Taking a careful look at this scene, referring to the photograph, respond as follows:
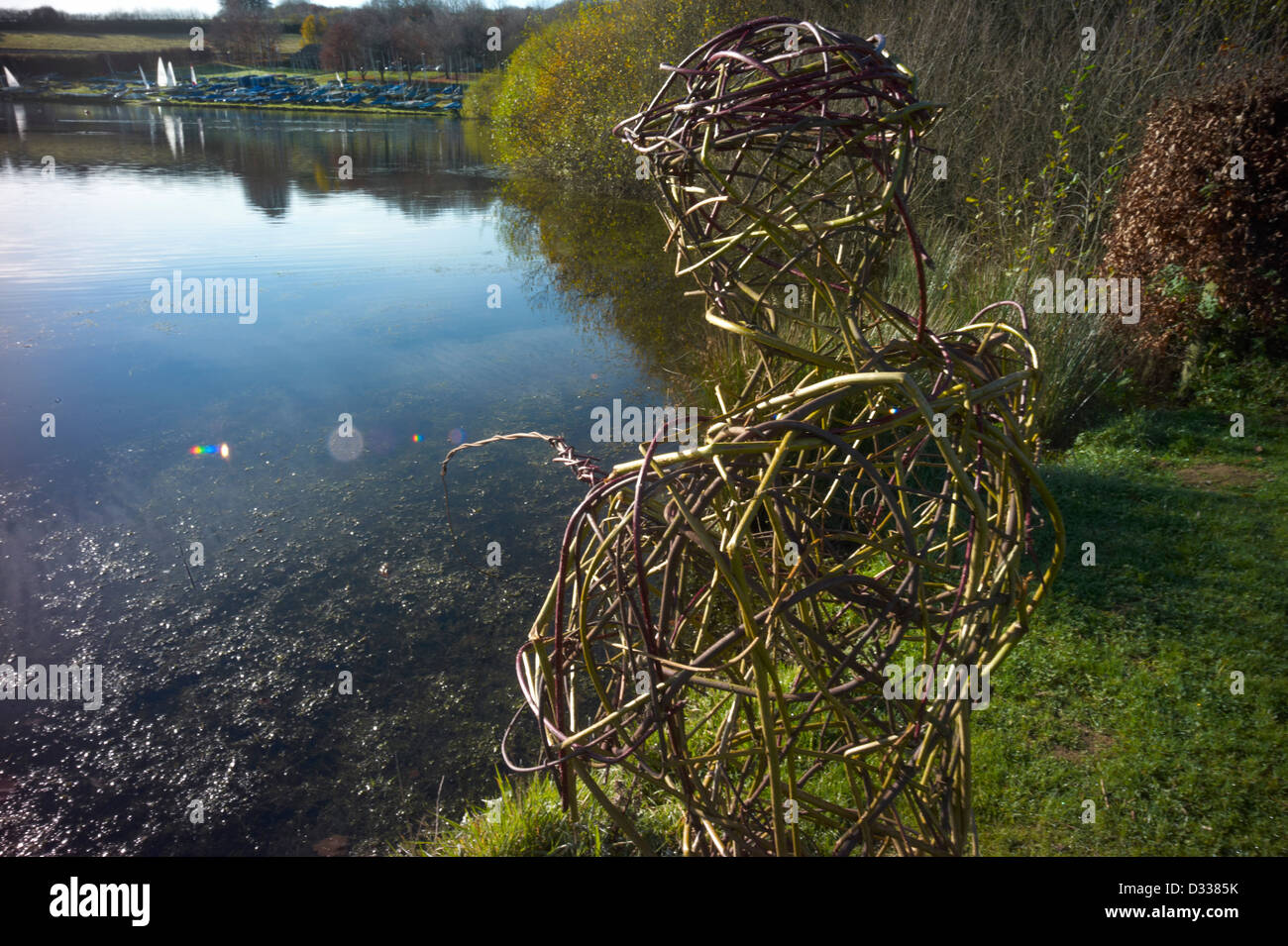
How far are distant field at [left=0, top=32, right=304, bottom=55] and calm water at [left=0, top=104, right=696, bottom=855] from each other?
135 feet

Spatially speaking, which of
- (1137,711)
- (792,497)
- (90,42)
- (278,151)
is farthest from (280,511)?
(90,42)

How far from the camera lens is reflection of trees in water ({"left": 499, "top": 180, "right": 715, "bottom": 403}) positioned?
854 centimetres

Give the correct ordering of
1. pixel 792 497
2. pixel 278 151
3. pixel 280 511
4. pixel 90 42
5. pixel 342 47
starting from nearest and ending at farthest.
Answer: pixel 792 497 → pixel 280 511 → pixel 278 151 → pixel 90 42 → pixel 342 47

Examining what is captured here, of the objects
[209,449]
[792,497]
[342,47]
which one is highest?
[342,47]

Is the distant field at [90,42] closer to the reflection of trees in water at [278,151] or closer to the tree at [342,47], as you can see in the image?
the reflection of trees in water at [278,151]

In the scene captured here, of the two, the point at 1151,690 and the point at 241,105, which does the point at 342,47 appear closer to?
the point at 241,105

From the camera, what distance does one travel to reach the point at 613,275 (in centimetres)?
1155

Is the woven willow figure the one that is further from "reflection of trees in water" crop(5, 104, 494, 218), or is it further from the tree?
the tree

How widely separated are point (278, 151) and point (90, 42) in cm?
3395

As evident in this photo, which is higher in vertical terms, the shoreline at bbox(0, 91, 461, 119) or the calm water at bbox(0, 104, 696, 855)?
the shoreline at bbox(0, 91, 461, 119)

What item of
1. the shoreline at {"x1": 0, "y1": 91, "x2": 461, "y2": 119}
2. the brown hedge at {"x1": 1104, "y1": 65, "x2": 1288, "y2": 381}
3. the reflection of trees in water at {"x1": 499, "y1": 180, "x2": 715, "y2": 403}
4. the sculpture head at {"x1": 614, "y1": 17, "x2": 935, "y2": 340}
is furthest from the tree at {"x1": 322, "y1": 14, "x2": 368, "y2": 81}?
the sculpture head at {"x1": 614, "y1": 17, "x2": 935, "y2": 340}

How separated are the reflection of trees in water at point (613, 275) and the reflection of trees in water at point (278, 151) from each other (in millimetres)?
2589
